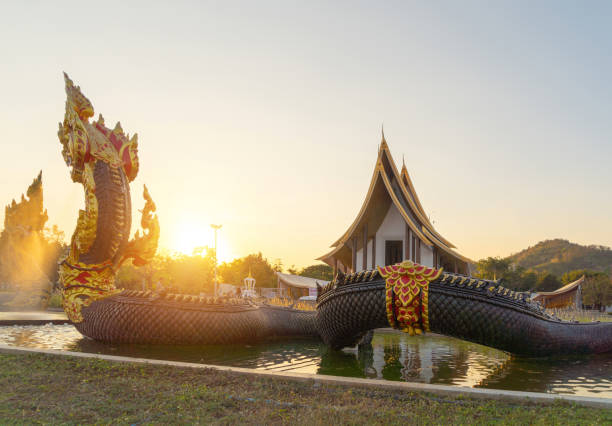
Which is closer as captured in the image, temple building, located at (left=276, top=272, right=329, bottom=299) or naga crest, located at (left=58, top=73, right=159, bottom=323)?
naga crest, located at (left=58, top=73, right=159, bottom=323)

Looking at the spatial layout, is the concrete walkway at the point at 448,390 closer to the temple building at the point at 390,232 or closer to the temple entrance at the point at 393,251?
the temple building at the point at 390,232

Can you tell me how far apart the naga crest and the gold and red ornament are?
4.60 meters

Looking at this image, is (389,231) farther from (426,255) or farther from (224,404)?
(224,404)

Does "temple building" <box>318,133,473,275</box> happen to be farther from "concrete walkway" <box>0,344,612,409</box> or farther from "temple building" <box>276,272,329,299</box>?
"temple building" <box>276,272,329,299</box>

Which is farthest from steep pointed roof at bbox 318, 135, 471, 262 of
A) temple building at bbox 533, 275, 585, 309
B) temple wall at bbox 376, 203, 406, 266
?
temple building at bbox 533, 275, 585, 309

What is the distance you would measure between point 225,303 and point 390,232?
1344 cm

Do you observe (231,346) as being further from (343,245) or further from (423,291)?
(343,245)

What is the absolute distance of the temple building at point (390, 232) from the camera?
698 inches

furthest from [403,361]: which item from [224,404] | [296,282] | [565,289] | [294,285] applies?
[565,289]

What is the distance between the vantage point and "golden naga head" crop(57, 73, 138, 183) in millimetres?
7148

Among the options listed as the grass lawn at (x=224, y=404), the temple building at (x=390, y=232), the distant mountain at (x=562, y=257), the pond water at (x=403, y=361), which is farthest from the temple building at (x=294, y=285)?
the distant mountain at (x=562, y=257)

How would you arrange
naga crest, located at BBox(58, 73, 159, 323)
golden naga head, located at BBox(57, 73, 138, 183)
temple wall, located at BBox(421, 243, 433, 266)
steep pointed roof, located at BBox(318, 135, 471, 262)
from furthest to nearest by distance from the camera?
temple wall, located at BBox(421, 243, 433, 266) → steep pointed roof, located at BBox(318, 135, 471, 262) → golden naga head, located at BBox(57, 73, 138, 183) → naga crest, located at BBox(58, 73, 159, 323)

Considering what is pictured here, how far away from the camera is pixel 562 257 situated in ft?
275

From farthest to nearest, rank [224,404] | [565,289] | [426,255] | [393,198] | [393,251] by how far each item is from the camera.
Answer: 1. [565,289]
2. [393,251]
3. [426,255]
4. [393,198]
5. [224,404]
